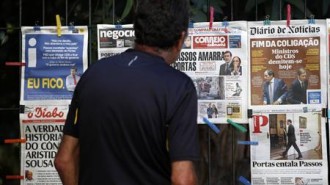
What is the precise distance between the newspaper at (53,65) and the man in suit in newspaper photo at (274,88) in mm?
1175

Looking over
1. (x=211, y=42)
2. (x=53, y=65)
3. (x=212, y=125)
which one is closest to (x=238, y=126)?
(x=212, y=125)

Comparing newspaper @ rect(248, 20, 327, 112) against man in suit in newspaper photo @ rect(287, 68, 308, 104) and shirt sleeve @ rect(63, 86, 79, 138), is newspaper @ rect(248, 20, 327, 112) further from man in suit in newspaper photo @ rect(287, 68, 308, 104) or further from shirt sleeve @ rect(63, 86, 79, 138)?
shirt sleeve @ rect(63, 86, 79, 138)

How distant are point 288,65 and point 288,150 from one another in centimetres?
53

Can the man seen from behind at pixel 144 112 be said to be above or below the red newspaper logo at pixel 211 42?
below

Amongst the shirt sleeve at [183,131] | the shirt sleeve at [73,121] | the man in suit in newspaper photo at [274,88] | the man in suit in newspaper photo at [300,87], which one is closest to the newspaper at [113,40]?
the man in suit in newspaper photo at [274,88]

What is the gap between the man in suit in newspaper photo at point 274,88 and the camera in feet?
13.7

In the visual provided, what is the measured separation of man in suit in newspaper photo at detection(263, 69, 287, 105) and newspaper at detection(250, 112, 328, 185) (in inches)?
3.5

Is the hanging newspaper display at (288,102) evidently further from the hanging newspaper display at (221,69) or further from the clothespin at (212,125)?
the clothespin at (212,125)

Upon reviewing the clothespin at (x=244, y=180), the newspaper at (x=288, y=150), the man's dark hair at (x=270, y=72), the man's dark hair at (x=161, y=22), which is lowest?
the clothespin at (x=244, y=180)

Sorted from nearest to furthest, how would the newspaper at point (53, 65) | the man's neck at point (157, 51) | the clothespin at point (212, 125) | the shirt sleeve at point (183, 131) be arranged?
1. the shirt sleeve at point (183, 131)
2. the man's neck at point (157, 51)
3. the clothespin at point (212, 125)
4. the newspaper at point (53, 65)

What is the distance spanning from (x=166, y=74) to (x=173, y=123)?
0.19 metres

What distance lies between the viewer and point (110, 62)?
8.56 ft

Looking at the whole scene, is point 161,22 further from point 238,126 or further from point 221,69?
point 238,126

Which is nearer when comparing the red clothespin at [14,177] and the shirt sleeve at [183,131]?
the shirt sleeve at [183,131]
